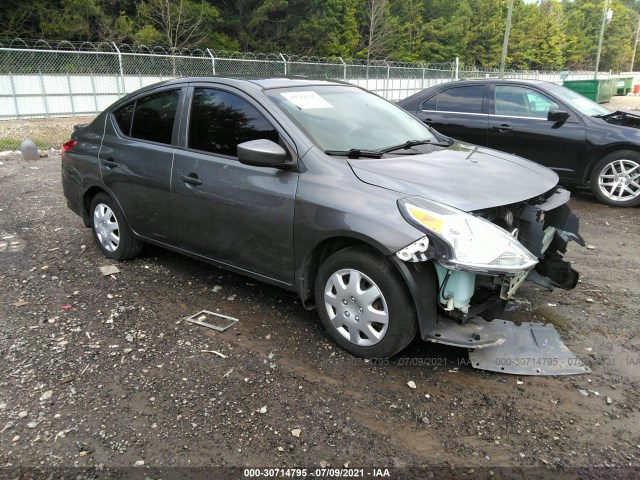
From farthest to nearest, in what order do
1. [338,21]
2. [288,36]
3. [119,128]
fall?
[338,21], [288,36], [119,128]

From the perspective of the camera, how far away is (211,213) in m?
3.78

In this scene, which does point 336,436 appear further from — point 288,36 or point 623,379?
point 288,36

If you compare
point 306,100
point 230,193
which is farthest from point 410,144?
point 230,193

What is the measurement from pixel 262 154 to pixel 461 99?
5355 millimetres

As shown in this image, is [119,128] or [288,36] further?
[288,36]

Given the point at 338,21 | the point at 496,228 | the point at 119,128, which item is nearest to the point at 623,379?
the point at 496,228

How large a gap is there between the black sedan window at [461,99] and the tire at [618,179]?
1.86 meters

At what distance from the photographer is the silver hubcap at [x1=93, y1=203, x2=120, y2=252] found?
4816 millimetres

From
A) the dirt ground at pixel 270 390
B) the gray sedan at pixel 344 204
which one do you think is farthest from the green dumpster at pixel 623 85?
the gray sedan at pixel 344 204

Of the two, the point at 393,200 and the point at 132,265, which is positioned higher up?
the point at 393,200

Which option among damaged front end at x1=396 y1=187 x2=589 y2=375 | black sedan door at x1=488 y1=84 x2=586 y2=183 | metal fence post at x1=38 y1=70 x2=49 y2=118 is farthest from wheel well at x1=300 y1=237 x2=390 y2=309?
metal fence post at x1=38 y1=70 x2=49 y2=118

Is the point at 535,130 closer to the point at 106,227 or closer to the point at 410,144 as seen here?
the point at 410,144

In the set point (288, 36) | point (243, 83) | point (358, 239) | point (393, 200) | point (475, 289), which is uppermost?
point (288, 36)

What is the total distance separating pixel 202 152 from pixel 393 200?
1678 millimetres
